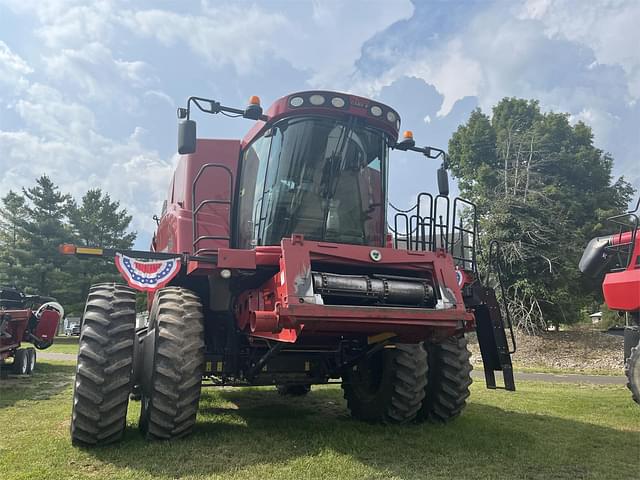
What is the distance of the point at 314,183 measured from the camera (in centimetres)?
526

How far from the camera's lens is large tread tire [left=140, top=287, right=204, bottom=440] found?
15.6 feet

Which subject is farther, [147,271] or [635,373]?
[635,373]

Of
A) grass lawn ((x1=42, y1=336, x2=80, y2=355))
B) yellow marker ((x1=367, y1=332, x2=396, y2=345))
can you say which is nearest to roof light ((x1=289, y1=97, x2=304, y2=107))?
yellow marker ((x1=367, y1=332, x2=396, y2=345))

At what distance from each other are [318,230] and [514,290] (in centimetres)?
1829

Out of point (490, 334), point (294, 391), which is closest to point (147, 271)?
point (490, 334)

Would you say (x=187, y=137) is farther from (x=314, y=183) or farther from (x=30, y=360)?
(x=30, y=360)

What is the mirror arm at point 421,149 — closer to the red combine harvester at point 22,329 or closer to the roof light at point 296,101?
the roof light at point 296,101

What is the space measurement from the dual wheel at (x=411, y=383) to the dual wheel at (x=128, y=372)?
2255 millimetres

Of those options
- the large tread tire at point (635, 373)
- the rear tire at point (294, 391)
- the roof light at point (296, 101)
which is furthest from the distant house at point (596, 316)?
the roof light at point (296, 101)

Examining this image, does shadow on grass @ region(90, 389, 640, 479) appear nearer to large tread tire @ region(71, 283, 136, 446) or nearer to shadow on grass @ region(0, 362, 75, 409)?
large tread tire @ region(71, 283, 136, 446)

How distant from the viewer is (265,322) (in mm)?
4410

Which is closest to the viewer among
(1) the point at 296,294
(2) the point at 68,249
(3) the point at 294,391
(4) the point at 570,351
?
(1) the point at 296,294

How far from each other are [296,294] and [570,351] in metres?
17.7

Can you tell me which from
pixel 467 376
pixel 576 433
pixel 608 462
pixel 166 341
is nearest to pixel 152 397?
pixel 166 341
